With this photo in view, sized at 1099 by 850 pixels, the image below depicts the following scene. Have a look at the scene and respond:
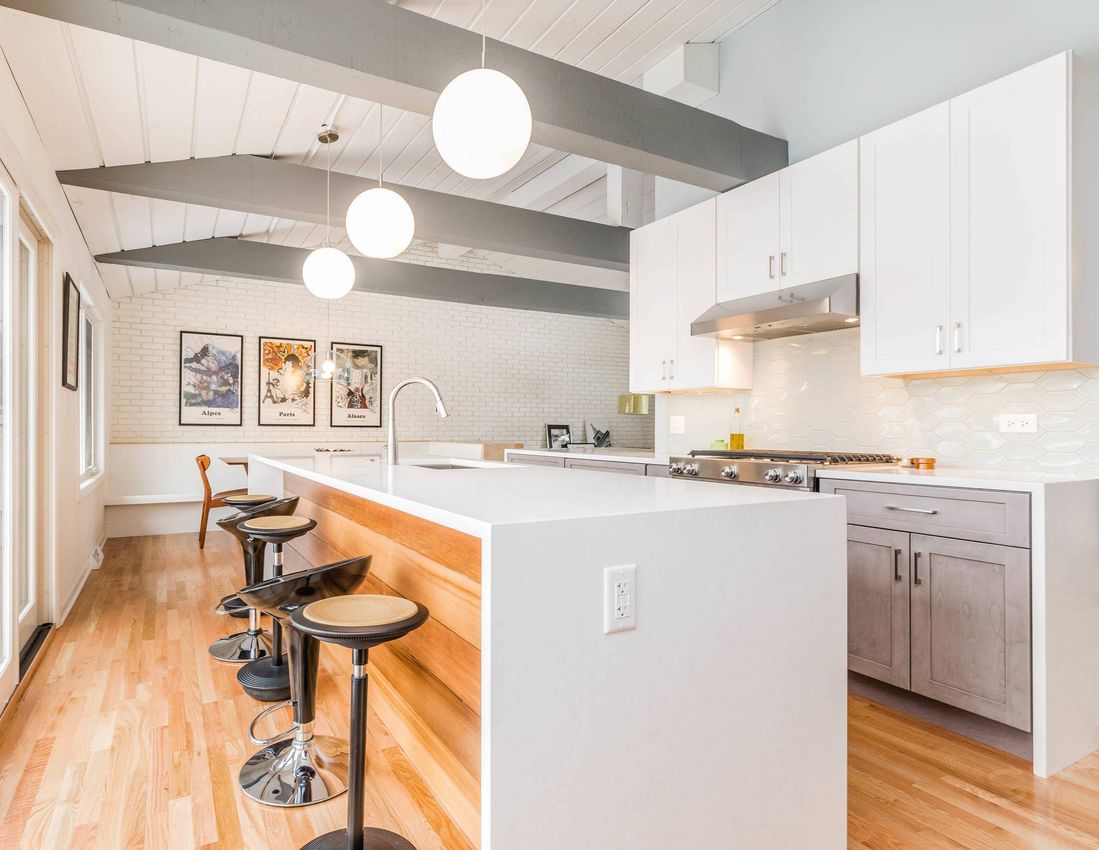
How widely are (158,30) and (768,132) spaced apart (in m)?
3.31

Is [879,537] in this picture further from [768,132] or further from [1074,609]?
[768,132]

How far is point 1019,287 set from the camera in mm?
2629

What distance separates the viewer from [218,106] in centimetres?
338

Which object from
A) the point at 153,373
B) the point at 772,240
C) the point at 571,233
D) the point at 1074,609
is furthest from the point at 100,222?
the point at 1074,609

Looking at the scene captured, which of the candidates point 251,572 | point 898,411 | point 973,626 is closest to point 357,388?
point 251,572

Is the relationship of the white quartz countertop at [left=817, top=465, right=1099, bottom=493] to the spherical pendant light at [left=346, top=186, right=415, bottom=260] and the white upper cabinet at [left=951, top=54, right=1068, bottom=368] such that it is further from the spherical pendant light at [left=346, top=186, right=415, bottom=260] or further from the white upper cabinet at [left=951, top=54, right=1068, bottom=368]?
the spherical pendant light at [left=346, top=186, right=415, bottom=260]

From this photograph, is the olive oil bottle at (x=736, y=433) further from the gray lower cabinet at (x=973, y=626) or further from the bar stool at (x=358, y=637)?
the bar stool at (x=358, y=637)

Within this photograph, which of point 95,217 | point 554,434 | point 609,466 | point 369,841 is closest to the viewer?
point 369,841

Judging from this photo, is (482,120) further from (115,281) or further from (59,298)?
(115,281)

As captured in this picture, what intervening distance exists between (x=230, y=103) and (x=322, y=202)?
1008 mm

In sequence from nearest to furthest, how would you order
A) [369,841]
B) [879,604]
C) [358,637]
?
[358,637] < [369,841] < [879,604]

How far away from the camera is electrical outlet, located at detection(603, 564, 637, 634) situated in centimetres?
141

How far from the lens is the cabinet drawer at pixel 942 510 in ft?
7.65

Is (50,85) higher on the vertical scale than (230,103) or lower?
lower
